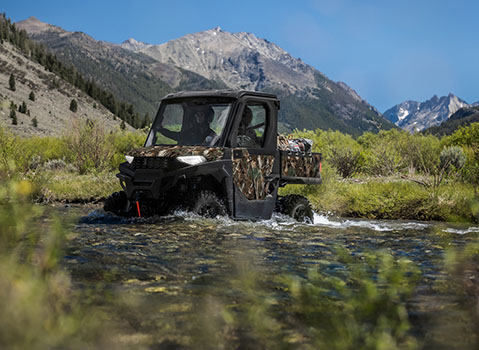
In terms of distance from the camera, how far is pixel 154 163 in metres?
7.86

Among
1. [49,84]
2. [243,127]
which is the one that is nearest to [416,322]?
[243,127]

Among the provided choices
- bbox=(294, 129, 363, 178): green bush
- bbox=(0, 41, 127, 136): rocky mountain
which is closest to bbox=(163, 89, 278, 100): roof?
bbox=(294, 129, 363, 178): green bush

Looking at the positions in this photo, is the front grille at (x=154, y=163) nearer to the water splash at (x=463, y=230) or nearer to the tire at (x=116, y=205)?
the tire at (x=116, y=205)

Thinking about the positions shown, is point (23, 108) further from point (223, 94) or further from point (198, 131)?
point (223, 94)

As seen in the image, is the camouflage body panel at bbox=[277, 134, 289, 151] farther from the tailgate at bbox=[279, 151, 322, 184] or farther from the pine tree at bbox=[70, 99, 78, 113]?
the pine tree at bbox=[70, 99, 78, 113]

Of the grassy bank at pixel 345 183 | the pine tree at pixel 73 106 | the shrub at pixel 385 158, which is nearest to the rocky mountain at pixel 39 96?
the pine tree at pixel 73 106

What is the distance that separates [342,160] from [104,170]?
10.1 meters

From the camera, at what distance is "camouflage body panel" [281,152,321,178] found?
948cm

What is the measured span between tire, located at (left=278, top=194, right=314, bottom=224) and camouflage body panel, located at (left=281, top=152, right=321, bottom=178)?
1.62ft

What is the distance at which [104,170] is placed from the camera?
18.7 metres

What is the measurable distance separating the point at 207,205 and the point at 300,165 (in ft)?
8.71

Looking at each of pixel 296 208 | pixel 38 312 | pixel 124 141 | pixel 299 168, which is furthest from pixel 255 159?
pixel 124 141

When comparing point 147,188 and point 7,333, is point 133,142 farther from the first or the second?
point 7,333

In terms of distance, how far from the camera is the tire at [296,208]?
9.76m
